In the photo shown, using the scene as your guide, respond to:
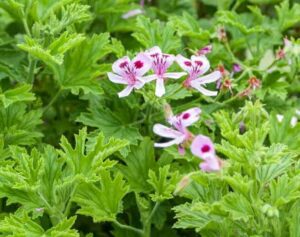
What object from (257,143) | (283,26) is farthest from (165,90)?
(283,26)

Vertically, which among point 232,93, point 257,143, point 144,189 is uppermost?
point 257,143

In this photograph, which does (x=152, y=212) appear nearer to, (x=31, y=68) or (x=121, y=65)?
(x=121, y=65)

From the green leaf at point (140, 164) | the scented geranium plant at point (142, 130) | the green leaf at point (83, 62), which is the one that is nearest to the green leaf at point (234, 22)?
the scented geranium plant at point (142, 130)

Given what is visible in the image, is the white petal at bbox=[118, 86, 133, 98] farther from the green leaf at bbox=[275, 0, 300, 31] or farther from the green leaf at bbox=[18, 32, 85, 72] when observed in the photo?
the green leaf at bbox=[275, 0, 300, 31]

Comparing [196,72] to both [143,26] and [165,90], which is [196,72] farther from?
[143,26]

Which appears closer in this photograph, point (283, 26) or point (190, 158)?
point (190, 158)

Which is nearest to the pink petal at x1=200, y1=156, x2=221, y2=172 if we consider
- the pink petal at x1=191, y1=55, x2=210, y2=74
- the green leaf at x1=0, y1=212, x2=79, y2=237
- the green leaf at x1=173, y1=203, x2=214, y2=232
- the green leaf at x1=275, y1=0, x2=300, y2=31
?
the green leaf at x1=173, y1=203, x2=214, y2=232
